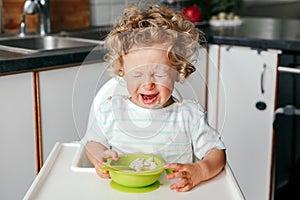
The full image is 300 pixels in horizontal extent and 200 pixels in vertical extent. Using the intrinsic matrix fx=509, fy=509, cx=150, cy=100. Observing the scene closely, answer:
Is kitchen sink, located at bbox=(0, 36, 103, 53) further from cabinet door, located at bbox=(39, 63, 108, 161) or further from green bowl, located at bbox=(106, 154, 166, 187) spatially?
green bowl, located at bbox=(106, 154, 166, 187)

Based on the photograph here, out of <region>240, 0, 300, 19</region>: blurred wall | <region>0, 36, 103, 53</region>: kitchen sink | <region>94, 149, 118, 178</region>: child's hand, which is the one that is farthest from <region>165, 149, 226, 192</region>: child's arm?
<region>240, 0, 300, 19</region>: blurred wall

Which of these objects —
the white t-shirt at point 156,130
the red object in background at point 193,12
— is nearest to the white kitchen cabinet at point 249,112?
the red object in background at point 193,12

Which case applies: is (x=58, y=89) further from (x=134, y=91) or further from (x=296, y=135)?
(x=296, y=135)

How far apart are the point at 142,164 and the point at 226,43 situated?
Result: 1.50 metres

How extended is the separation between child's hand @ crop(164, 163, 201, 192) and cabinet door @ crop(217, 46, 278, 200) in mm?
1269

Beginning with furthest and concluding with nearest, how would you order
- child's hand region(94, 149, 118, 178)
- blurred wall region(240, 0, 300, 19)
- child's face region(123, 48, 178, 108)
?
blurred wall region(240, 0, 300, 19) → child's hand region(94, 149, 118, 178) → child's face region(123, 48, 178, 108)

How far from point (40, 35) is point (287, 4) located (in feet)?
8.38

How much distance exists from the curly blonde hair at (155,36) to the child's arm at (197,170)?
0.19 m

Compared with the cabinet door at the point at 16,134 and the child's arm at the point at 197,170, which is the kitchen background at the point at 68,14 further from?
the child's arm at the point at 197,170

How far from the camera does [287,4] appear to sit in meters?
4.28

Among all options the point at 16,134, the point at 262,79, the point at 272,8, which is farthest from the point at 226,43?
the point at 272,8

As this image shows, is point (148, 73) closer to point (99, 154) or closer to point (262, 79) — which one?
point (99, 154)

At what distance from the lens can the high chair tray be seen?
1.05m

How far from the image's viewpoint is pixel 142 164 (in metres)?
1.10
